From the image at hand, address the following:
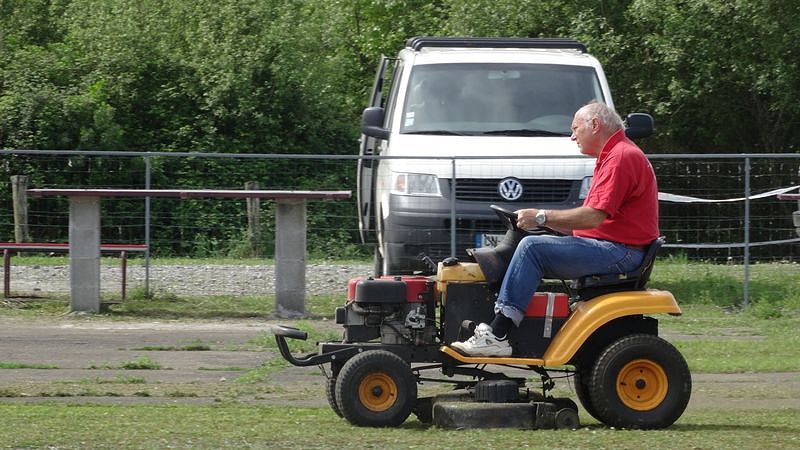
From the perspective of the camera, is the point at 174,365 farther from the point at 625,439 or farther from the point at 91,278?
the point at 625,439

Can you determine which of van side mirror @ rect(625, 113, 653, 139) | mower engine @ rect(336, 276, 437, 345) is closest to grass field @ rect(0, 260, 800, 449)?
mower engine @ rect(336, 276, 437, 345)

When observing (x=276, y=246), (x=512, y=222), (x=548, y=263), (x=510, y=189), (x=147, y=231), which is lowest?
(x=276, y=246)

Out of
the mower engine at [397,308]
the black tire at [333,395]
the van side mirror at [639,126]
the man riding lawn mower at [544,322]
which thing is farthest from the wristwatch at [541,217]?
the van side mirror at [639,126]

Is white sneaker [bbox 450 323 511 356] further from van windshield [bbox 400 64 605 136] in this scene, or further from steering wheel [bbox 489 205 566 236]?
van windshield [bbox 400 64 605 136]

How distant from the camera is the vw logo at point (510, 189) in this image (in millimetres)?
14000

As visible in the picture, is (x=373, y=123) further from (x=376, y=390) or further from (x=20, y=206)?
(x=376, y=390)

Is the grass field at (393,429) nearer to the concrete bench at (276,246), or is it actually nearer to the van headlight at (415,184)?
the concrete bench at (276,246)

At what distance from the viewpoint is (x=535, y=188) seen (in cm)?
1411

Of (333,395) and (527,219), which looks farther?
(333,395)

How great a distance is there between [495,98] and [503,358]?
22.3 feet

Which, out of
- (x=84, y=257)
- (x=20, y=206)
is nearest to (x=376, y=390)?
(x=84, y=257)

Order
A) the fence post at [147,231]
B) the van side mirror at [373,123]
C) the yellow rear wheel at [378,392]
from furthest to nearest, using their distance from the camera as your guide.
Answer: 1. the fence post at [147,231]
2. the van side mirror at [373,123]
3. the yellow rear wheel at [378,392]

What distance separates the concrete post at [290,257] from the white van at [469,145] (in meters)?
0.80

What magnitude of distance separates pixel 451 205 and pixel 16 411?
6509 mm
